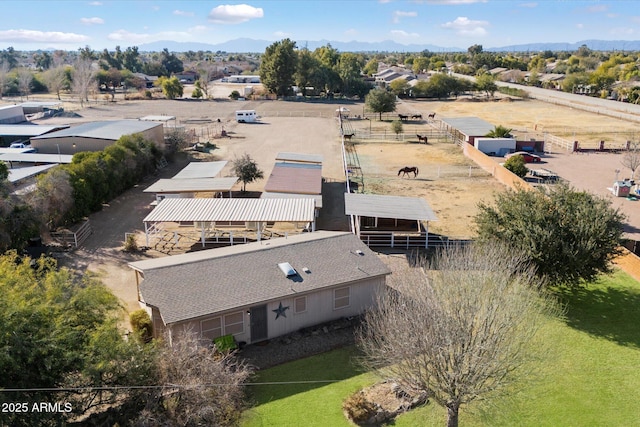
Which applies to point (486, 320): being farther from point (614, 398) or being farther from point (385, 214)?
point (385, 214)

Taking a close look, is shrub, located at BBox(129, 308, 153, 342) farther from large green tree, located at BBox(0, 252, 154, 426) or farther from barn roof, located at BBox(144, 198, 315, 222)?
barn roof, located at BBox(144, 198, 315, 222)

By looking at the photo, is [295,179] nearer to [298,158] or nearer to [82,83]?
[298,158]

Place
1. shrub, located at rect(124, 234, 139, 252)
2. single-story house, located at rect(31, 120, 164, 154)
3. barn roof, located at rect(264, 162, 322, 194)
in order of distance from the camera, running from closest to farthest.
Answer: shrub, located at rect(124, 234, 139, 252), barn roof, located at rect(264, 162, 322, 194), single-story house, located at rect(31, 120, 164, 154)

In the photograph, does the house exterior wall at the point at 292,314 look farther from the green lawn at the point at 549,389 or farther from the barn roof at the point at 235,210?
the barn roof at the point at 235,210

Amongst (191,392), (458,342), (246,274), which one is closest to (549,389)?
(458,342)

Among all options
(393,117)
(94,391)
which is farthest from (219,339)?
(393,117)

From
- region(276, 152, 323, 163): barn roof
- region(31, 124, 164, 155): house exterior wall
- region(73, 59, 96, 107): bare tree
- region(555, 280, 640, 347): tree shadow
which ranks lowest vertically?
region(555, 280, 640, 347): tree shadow

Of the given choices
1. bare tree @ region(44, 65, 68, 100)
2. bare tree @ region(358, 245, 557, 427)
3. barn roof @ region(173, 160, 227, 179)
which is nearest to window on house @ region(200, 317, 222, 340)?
bare tree @ region(358, 245, 557, 427)

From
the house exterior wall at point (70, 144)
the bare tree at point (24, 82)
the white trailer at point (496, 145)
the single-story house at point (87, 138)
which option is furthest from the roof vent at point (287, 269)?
the bare tree at point (24, 82)
